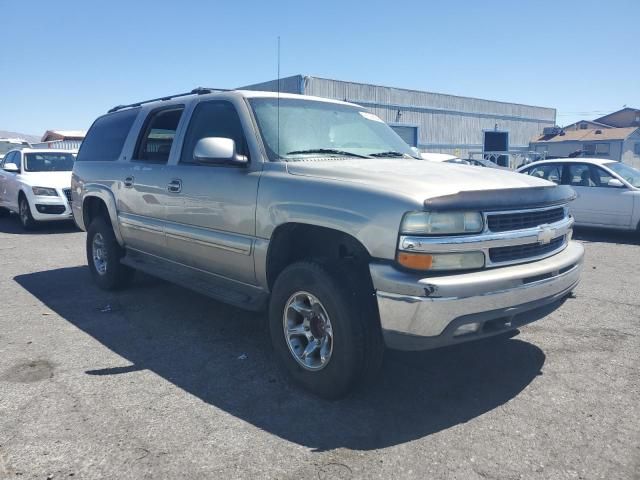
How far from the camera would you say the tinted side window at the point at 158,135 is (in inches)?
196

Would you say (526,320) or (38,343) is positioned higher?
(526,320)

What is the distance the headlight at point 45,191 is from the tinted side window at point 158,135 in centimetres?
650

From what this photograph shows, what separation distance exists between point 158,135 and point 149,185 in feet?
1.94

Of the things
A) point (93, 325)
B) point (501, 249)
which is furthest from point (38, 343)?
point (501, 249)

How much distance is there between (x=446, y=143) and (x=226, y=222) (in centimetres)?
3335

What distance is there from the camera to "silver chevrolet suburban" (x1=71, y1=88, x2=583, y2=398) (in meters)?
2.93

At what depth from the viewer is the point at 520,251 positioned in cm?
324

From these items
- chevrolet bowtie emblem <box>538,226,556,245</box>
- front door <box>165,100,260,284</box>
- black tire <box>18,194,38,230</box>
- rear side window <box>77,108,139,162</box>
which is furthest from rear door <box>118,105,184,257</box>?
black tire <box>18,194,38,230</box>

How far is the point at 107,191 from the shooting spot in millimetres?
5781

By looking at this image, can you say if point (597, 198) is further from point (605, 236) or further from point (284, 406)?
point (284, 406)

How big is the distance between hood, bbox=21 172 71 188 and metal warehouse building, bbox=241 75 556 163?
14690 mm

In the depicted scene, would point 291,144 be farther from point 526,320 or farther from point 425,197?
point 526,320

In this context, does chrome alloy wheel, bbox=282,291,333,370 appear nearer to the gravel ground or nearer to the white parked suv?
the gravel ground

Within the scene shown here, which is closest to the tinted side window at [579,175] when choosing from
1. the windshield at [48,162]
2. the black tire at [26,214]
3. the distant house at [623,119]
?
the windshield at [48,162]
